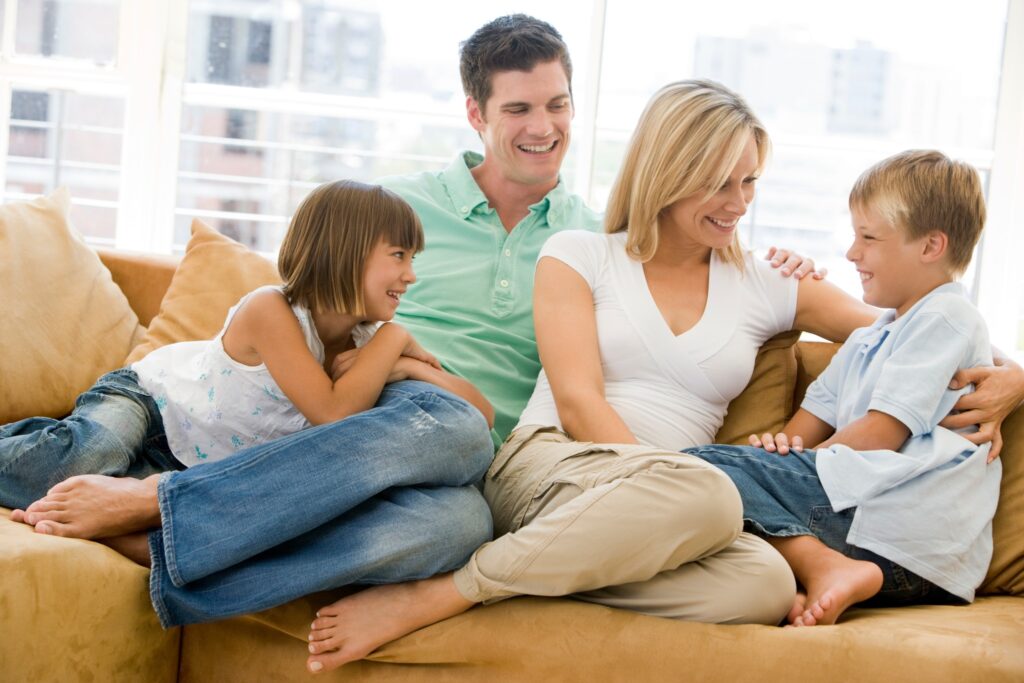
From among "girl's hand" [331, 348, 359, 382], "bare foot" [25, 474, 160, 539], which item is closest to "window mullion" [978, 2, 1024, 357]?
"girl's hand" [331, 348, 359, 382]

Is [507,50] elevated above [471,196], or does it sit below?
above

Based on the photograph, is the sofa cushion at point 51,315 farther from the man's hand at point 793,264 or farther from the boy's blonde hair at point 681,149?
the man's hand at point 793,264

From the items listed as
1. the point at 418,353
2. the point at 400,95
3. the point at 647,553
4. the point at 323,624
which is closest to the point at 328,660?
the point at 323,624

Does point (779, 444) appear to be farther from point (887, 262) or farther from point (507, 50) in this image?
point (507, 50)

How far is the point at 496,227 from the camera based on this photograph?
2.16 m

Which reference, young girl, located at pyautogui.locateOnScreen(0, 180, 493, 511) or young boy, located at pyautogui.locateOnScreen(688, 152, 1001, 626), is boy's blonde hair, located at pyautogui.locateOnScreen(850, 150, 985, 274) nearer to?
young boy, located at pyautogui.locateOnScreen(688, 152, 1001, 626)

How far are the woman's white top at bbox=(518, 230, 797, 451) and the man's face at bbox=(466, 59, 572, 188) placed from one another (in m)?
0.25

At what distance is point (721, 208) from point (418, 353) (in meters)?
0.59

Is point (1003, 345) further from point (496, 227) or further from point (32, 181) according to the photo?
point (32, 181)

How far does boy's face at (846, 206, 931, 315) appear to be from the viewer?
1789 millimetres

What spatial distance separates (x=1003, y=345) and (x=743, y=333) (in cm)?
218

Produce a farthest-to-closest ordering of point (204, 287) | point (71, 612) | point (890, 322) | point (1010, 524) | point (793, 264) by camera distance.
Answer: point (204, 287) → point (793, 264) → point (890, 322) → point (1010, 524) → point (71, 612)

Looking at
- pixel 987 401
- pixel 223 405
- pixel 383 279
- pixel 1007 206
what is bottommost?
pixel 223 405

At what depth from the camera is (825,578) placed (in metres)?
1.54
